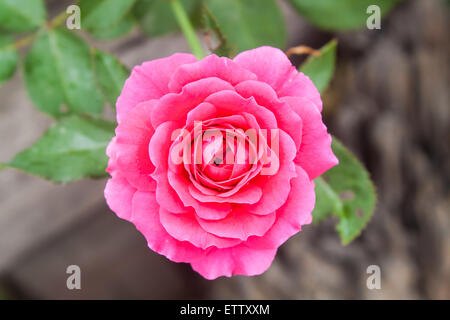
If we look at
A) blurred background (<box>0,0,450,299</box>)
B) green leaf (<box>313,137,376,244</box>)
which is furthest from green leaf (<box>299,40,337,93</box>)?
blurred background (<box>0,0,450,299</box>)

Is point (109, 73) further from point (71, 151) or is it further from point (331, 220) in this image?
point (331, 220)

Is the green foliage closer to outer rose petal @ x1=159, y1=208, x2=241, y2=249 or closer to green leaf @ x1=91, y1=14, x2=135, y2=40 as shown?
green leaf @ x1=91, y1=14, x2=135, y2=40

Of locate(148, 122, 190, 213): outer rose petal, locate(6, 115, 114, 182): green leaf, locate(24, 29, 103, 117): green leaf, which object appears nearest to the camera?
locate(148, 122, 190, 213): outer rose petal

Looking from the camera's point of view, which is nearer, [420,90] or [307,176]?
[307,176]

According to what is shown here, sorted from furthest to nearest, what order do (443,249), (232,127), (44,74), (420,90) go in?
(420,90) < (443,249) < (44,74) < (232,127)

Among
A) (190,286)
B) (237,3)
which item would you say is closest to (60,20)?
(237,3)

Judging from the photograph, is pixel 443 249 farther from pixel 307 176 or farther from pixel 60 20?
pixel 60 20
